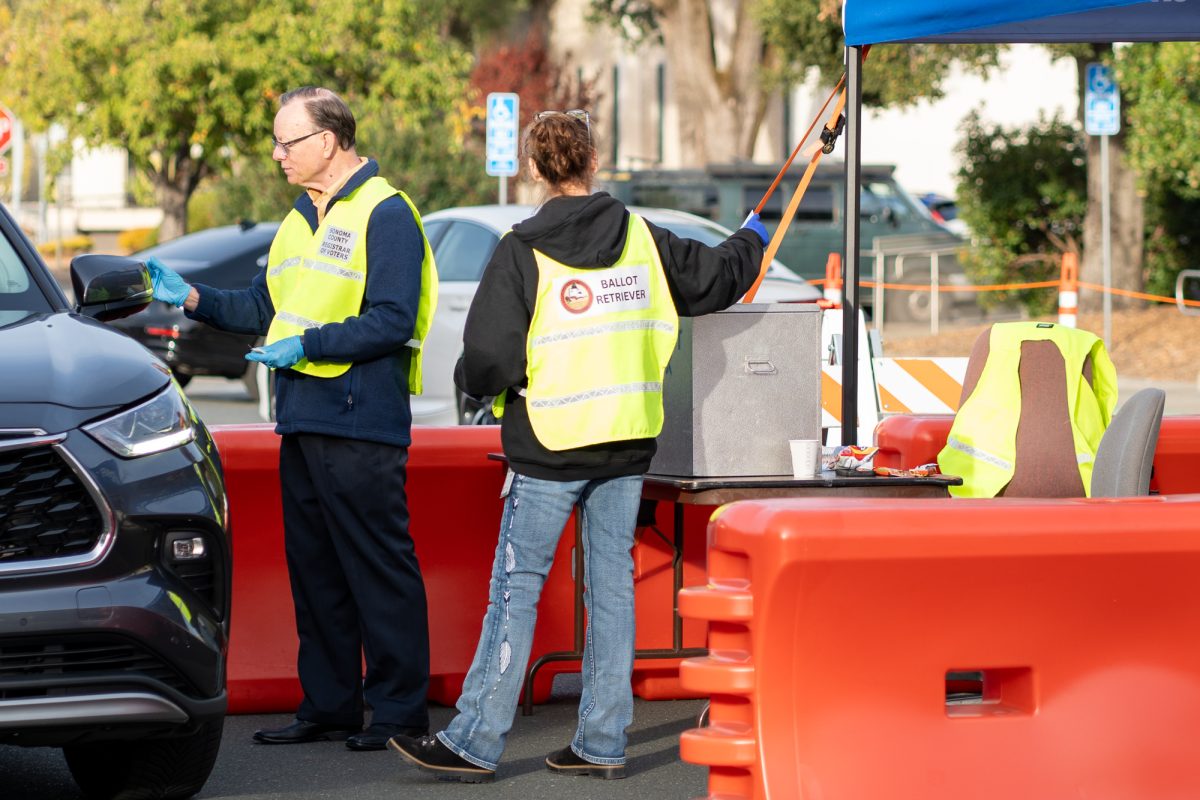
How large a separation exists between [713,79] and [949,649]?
26292 mm

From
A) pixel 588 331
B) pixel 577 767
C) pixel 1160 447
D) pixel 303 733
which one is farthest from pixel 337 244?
pixel 1160 447

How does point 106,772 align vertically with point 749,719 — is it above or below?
below

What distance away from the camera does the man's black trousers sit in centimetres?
585

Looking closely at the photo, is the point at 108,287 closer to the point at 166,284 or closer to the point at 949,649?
the point at 166,284

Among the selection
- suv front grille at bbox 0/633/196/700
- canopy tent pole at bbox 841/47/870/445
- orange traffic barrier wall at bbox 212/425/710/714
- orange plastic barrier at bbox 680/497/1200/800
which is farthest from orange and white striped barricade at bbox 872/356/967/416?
suv front grille at bbox 0/633/196/700

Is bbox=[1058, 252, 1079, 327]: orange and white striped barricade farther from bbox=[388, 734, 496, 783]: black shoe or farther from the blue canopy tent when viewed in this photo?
bbox=[388, 734, 496, 783]: black shoe

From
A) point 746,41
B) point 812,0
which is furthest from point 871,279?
point 746,41

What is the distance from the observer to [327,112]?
19.3 ft

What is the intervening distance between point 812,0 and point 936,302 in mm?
5350

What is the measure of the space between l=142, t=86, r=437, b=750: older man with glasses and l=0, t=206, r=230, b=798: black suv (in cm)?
83

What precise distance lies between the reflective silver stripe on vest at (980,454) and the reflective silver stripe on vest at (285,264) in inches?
87.7

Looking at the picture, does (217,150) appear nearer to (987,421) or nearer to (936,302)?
(936,302)

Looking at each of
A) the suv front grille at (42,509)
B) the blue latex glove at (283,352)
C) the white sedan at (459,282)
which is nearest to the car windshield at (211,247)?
the white sedan at (459,282)

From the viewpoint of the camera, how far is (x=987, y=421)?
6449 mm
